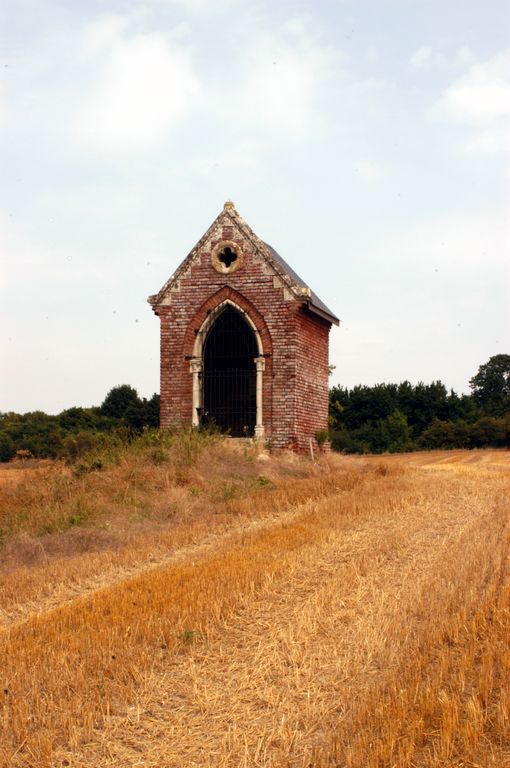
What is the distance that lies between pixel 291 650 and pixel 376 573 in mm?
3100

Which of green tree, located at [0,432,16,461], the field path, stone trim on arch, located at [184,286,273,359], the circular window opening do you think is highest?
the circular window opening

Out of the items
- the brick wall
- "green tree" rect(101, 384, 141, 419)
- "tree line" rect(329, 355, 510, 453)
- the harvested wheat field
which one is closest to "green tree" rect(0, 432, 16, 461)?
"green tree" rect(101, 384, 141, 419)

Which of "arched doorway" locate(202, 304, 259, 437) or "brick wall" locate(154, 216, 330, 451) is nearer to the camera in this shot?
"brick wall" locate(154, 216, 330, 451)

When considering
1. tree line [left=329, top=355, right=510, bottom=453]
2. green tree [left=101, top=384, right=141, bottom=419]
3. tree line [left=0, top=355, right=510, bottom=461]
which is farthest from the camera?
green tree [left=101, top=384, right=141, bottom=419]

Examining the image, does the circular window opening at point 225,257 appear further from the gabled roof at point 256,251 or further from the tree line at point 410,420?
the tree line at point 410,420

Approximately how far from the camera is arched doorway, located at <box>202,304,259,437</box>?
74.6ft

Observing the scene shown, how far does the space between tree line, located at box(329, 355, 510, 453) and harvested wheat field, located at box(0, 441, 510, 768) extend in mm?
30825

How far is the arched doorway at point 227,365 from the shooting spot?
74.6ft

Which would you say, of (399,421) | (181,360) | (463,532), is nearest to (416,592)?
(463,532)

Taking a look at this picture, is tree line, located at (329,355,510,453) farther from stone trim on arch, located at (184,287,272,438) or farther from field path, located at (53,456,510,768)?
field path, located at (53,456,510,768)

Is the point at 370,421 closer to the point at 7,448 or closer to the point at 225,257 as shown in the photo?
the point at 7,448

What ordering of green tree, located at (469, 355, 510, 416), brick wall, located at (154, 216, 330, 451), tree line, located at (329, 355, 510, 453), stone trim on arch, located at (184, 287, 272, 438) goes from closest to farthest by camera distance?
brick wall, located at (154, 216, 330, 451) < stone trim on arch, located at (184, 287, 272, 438) < tree line, located at (329, 355, 510, 453) < green tree, located at (469, 355, 510, 416)

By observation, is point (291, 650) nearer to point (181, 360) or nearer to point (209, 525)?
point (209, 525)

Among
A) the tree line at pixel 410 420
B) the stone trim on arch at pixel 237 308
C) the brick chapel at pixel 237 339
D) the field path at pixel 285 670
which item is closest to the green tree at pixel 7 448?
the tree line at pixel 410 420
